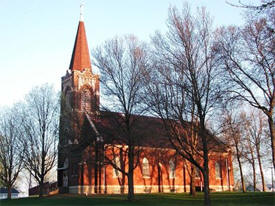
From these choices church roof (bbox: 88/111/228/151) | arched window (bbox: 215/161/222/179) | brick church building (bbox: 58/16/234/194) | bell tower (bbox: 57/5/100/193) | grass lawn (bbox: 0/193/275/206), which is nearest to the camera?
grass lawn (bbox: 0/193/275/206)

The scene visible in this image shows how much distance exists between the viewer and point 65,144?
39.3 metres

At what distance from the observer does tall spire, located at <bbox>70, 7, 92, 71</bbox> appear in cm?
5129

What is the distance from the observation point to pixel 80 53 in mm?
52312

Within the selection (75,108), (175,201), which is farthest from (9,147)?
(175,201)

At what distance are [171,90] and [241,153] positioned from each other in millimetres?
27580

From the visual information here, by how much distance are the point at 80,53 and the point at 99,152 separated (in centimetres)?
2292

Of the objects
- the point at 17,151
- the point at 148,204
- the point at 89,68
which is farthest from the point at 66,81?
the point at 148,204

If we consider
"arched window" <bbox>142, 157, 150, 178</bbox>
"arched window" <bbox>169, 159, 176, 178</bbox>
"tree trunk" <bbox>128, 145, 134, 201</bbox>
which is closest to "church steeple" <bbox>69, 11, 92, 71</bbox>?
"arched window" <bbox>142, 157, 150, 178</bbox>

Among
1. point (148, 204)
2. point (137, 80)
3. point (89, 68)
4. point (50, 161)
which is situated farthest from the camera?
point (89, 68)

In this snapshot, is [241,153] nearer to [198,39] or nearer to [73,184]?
[73,184]

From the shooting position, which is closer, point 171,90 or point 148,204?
point 171,90

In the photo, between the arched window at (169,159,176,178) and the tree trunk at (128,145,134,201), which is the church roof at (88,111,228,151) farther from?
the arched window at (169,159,176,178)

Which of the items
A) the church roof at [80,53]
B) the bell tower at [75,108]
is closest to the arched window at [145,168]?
the bell tower at [75,108]

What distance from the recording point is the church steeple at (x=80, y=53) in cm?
5128
